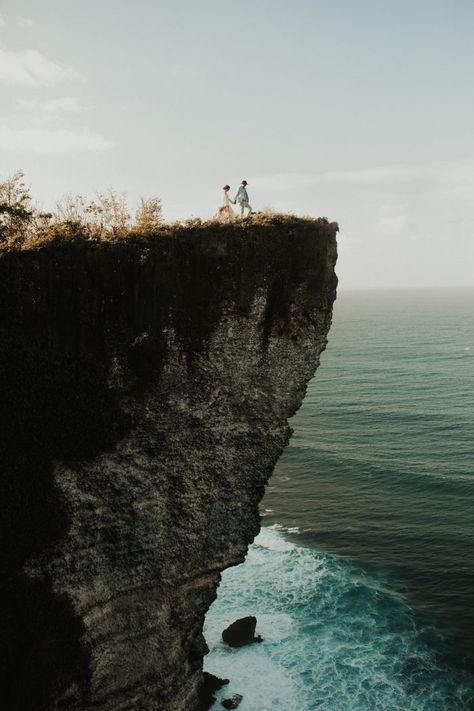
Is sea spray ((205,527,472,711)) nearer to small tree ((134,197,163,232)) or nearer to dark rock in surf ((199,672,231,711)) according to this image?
dark rock in surf ((199,672,231,711))

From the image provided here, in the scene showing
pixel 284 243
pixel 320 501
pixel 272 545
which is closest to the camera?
pixel 284 243

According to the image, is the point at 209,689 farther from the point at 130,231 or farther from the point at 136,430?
the point at 130,231

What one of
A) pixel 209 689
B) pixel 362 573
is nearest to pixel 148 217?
pixel 209 689

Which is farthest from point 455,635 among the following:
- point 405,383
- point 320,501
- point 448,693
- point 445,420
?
point 405,383

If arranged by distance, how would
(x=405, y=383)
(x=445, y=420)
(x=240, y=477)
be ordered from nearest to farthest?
(x=240, y=477)
(x=445, y=420)
(x=405, y=383)

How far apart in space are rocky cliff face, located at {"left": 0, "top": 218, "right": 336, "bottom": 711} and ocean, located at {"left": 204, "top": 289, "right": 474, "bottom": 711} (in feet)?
49.5

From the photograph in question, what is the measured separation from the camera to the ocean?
104 ft

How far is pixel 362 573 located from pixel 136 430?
105ft

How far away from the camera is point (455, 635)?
36.4 metres

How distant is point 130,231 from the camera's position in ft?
55.6

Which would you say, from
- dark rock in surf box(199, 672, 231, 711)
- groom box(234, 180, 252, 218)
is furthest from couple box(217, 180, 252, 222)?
dark rock in surf box(199, 672, 231, 711)

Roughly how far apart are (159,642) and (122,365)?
10.1 m

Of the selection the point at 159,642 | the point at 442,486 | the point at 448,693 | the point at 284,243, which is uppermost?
the point at 284,243

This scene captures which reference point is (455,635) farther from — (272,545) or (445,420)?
(445,420)
